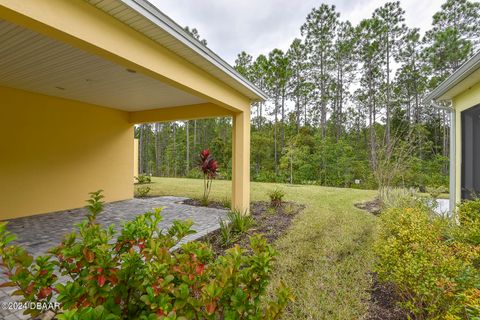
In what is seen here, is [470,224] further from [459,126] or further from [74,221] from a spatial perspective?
[74,221]

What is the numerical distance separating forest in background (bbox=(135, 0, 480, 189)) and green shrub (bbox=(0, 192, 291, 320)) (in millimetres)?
13985

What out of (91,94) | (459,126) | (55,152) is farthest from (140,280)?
(459,126)

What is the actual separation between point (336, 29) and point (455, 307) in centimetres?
1931

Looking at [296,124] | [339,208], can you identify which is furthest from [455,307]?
[296,124]

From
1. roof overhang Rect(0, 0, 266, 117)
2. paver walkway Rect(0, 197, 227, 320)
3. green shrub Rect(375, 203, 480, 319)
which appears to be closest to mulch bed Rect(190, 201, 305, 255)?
paver walkway Rect(0, 197, 227, 320)

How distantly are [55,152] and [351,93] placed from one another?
803 inches

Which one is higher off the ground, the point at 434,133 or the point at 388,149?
the point at 434,133

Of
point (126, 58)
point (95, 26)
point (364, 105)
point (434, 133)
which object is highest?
point (364, 105)

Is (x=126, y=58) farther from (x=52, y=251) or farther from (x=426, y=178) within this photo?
(x=426, y=178)

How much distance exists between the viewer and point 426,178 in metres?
13.0

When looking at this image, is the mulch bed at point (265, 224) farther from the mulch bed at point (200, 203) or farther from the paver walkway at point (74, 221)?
the mulch bed at point (200, 203)

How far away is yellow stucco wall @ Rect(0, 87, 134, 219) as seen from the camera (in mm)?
5141

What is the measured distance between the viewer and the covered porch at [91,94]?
2518 mm

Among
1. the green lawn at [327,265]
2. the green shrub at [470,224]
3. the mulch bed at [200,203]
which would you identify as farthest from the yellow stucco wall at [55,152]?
the green shrub at [470,224]
